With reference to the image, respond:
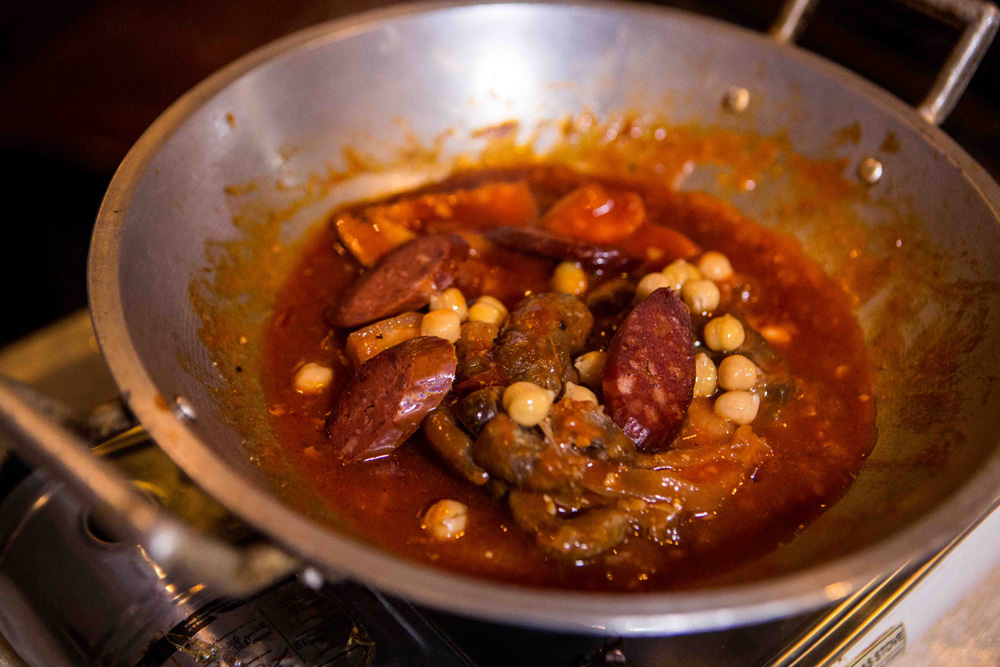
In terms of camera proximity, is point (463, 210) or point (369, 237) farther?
point (463, 210)

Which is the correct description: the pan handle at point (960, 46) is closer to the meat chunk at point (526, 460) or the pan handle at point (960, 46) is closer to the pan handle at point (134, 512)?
the meat chunk at point (526, 460)

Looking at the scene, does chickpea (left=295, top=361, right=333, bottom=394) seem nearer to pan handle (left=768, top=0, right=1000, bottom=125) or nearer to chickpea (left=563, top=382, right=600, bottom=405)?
chickpea (left=563, top=382, right=600, bottom=405)

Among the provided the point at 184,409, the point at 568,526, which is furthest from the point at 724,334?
the point at 184,409

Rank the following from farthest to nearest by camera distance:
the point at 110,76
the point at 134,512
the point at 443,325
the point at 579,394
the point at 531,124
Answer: the point at 110,76 → the point at 531,124 → the point at 443,325 → the point at 579,394 → the point at 134,512

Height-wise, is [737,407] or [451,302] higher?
[737,407]

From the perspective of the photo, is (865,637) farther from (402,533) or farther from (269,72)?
(269,72)

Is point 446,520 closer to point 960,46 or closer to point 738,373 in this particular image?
point 738,373

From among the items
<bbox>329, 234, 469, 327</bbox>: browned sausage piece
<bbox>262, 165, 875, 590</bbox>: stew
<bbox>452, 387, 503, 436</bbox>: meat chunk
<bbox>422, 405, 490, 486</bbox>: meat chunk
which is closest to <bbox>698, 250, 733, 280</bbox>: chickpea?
<bbox>262, 165, 875, 590</bbox>: stew
